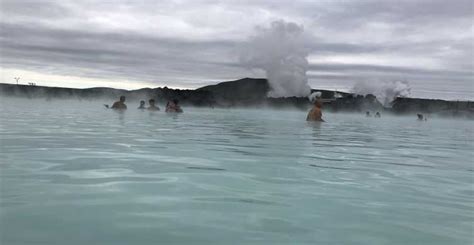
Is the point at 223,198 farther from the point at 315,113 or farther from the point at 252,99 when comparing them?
the point at 252,99

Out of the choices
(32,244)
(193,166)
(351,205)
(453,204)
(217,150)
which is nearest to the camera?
(32,244)

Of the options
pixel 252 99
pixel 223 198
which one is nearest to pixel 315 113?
pixel 223 198

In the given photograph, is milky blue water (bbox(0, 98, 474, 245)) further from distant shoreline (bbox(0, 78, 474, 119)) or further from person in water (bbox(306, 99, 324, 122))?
distant shoreline (bbox(0, 78, 474, 119))

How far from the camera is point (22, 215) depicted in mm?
4230

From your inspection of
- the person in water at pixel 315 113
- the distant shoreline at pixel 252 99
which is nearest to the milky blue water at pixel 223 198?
the person in water at pixel 315 113

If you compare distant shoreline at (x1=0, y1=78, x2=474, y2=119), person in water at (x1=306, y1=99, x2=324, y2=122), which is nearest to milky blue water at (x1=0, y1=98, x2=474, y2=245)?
person in water at (x1=306, y1=99, x2=324, y2=122)

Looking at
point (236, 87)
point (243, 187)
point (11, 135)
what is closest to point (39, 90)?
point (236, 87)

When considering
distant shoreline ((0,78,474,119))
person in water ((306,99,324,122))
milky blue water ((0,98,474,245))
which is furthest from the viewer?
distant shoreline ((0,78,474,119))

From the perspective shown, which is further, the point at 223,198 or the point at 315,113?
the point at 315,113

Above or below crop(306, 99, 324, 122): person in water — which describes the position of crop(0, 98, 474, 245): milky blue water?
below

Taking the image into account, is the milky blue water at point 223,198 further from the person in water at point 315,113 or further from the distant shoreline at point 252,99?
the distant shoreline at point 252,99

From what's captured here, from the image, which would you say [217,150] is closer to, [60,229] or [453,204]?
[453,204]

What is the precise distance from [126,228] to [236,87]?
14724 centimetres

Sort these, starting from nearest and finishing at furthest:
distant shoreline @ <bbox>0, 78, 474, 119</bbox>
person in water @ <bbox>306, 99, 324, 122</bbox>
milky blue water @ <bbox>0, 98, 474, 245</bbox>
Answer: milky blue water @ <bbox>0, 98, 474, 245</bbox>, person in water @ <bbox>306, 99, 324, 122</bbox>, distant shoreline @ <bbox>0, 78, 474, 119</bbox>
